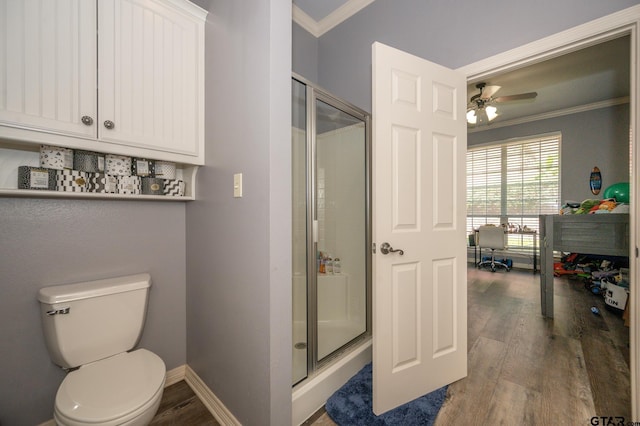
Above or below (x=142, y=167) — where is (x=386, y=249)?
below

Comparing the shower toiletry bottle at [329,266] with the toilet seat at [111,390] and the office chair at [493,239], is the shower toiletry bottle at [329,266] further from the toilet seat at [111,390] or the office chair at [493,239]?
the office chair at [493,239]

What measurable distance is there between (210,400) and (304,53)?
2871 mm

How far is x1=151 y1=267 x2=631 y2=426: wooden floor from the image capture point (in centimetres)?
142

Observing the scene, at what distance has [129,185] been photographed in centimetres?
146

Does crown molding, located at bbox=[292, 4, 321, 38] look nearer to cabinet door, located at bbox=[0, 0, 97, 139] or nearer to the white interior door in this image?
the white interior door

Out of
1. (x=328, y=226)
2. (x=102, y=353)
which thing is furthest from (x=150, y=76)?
(x=102, y=353)

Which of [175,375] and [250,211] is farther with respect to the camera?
[175,375]

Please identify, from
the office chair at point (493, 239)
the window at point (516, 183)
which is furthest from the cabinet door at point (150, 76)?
the window at point (516, 183)

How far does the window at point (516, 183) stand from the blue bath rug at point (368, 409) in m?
4.81

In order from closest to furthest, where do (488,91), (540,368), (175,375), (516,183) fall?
(175,375), (540,368), (488,91), (516,183)

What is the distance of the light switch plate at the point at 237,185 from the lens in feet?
4.19

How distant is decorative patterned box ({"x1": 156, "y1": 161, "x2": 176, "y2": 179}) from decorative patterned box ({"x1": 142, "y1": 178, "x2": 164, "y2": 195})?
40mm

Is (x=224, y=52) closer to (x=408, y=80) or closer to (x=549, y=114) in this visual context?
(x=408, y=80)

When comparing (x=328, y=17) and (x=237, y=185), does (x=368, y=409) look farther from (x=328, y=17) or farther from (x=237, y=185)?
(x=328, y=17)
